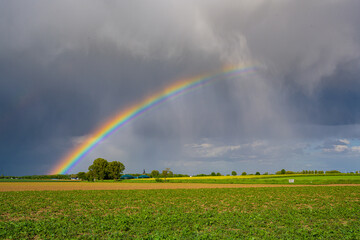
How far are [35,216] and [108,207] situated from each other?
7.81m

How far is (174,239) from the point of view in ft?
54.3

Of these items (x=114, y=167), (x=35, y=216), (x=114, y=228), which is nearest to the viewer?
(x=114, y=228)

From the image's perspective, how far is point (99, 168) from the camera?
168500 mm

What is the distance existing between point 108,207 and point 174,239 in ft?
56.5

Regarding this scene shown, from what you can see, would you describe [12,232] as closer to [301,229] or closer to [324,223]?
[301,229]

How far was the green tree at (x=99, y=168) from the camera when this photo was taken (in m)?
168

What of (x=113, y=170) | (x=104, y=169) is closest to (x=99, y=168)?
(x=104, y=169)

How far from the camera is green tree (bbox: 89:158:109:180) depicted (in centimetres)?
16836

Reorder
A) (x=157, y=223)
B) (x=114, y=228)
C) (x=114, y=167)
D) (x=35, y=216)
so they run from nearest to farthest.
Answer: (x=114, y=228)
(x=157, y=223)
(x=35, y=216)
(x=114, y=167)

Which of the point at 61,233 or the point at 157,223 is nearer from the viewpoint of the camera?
the point at 61,233

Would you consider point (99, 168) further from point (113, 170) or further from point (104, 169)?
point (113, 170)

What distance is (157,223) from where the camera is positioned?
71.2ft

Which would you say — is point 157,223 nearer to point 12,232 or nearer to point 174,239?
point 174,239

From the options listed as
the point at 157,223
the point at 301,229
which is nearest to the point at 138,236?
the point at 157,223
